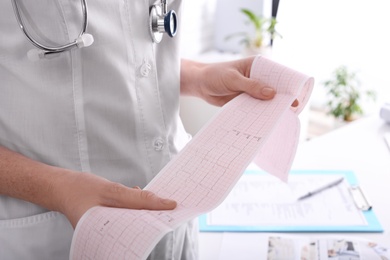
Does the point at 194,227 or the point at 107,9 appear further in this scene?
the point at 194,227

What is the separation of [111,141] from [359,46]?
8.19 feet

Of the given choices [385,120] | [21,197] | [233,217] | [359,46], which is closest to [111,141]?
[21,197]

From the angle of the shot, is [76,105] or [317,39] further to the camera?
[317,39]

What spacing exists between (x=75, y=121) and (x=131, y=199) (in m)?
0.21

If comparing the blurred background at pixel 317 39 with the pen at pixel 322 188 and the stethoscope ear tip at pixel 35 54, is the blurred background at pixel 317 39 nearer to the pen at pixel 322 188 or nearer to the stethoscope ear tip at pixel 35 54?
the pen at pixel 322 188

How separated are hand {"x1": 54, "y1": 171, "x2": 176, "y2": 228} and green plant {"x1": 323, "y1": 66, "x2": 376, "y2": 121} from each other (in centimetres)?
238

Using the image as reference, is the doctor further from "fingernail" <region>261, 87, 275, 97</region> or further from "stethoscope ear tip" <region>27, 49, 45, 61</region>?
"fingernail" <region>261, 87, 275, 97</region>

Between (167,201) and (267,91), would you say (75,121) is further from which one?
(267,91)

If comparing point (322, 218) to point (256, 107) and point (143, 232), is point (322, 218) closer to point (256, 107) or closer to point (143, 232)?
point (256, 107)

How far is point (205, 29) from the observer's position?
300 centimetres

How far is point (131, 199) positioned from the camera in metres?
0.64

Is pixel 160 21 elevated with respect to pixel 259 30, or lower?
elevated

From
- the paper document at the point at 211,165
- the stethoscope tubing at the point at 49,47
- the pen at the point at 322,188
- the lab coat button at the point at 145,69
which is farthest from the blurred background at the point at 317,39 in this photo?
the stethoscope tubing at the point at 49,47

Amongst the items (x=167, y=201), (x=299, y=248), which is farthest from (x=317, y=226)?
(x=167, y=201)
